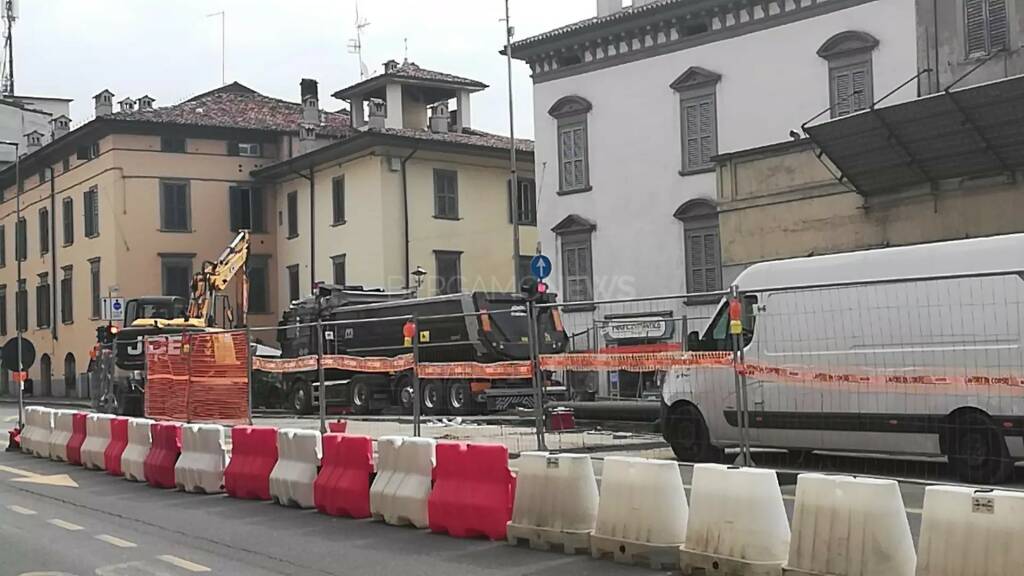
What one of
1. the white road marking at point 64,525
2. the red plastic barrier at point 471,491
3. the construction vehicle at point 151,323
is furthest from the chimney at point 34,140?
the red plastic barrier at point 471,491

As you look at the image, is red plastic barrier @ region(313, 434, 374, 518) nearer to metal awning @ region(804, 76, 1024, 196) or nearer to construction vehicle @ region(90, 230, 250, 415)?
metal awning @ region(804, 76, 1024, 196)

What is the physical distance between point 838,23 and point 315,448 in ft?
67.1

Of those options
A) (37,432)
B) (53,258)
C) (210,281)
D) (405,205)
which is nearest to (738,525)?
(37,432)

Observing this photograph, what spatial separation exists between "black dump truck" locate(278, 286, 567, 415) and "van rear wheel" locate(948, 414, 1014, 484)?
16.5 feet

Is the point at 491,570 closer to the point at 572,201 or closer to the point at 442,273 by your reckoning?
the point at 572,201

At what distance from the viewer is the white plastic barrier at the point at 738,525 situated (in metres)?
7.77

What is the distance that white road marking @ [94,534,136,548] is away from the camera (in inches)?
409

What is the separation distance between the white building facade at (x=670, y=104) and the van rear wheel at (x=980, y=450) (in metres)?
16.5

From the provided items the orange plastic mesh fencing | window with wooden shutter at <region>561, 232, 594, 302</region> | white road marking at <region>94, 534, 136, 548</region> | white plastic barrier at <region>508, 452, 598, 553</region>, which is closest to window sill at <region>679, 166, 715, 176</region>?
window with wooden shutter at <region>561, 232, 594, 302</region>

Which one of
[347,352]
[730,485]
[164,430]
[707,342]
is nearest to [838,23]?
[347,352]

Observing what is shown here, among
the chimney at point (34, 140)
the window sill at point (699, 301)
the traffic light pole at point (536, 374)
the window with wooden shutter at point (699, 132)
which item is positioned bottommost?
the traffic light pole at point (536, 374)

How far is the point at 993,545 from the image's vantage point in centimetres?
645

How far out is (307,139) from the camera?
4916 centimetres

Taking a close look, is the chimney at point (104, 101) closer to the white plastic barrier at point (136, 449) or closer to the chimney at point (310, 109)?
the chimney at point (310, 109)
